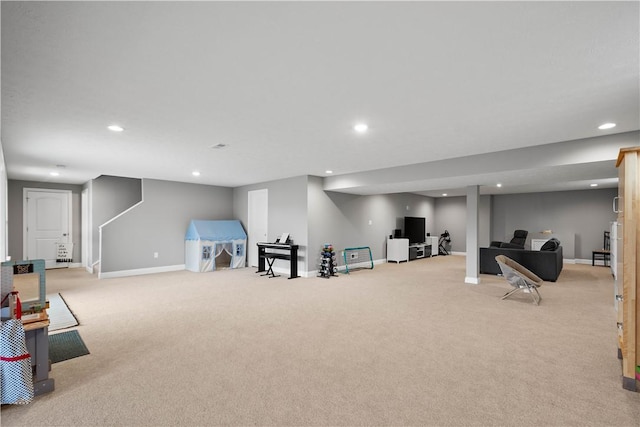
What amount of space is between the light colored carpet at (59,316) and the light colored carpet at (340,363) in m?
0.15

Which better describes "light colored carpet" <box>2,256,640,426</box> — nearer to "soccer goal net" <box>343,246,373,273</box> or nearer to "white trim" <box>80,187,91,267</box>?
"soccer goal net" <box>343,246,373,273</box>

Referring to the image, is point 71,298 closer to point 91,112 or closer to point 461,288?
point 91,112

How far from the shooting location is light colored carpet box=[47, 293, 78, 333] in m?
3.87

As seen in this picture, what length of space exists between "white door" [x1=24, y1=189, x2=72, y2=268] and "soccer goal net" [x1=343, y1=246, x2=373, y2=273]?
7684 millimetres

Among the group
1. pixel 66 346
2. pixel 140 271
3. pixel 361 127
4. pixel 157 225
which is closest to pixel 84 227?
pixel 157 225

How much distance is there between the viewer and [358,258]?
8.77 metres

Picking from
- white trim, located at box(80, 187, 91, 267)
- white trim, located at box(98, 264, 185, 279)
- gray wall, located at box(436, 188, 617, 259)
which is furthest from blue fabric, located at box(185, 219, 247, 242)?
gray wall, located at box(436, 188, 617, 259)

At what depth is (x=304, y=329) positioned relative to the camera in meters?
3.71

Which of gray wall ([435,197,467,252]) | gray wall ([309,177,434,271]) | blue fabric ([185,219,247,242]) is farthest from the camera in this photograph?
gray wall ([435,197,467,252])

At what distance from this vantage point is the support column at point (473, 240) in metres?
6.43

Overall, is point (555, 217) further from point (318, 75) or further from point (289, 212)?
point (318, 75)

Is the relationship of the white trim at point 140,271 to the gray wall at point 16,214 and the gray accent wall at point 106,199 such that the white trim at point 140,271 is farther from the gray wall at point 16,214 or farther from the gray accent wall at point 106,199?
the gray wall at point 16,214

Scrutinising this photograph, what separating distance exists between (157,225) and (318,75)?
706 centimetres

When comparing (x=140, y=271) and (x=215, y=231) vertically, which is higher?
(x=215, y=231)
